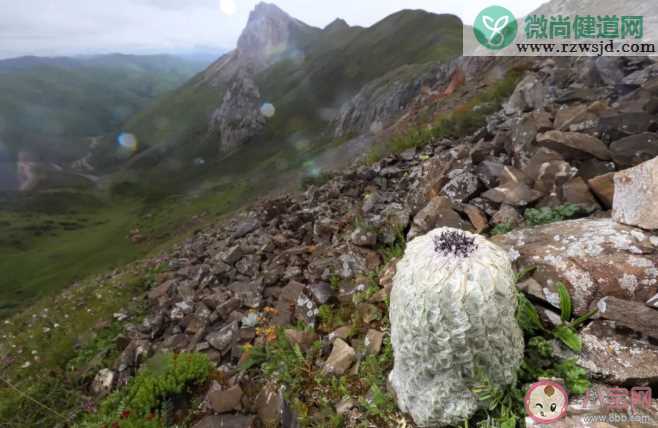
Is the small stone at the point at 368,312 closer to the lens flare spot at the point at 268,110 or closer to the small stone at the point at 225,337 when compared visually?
the small stone at the point at 225,337

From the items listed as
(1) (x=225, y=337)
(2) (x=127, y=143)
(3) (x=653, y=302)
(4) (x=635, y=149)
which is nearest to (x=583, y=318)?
(3) (x=653, y=302)

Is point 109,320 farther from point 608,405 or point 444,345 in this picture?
point 608,405

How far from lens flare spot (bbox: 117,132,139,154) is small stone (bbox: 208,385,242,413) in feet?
620

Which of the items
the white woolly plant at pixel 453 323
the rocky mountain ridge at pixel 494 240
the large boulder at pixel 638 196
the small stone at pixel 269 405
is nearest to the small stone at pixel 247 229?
the rocky mountain ridge at pixel 494 240

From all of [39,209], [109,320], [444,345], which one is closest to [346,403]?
[444,345]

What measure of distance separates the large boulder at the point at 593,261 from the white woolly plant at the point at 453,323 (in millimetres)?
1178

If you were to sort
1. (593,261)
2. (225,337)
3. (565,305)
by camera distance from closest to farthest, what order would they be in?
(565,305)
(593,261)
(225,337)

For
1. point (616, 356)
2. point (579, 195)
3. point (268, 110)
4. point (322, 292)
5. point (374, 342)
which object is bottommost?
point (322, 292)

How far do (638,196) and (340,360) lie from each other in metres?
4.70

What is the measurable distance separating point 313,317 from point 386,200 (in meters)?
5.00

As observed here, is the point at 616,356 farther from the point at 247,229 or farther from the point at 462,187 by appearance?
the point at 247,229

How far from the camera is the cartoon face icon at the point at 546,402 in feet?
11.1

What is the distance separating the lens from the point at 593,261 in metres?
4.31

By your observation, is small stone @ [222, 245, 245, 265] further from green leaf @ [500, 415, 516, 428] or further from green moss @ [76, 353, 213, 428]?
green leaf @ [500, 415, 516, 428]
